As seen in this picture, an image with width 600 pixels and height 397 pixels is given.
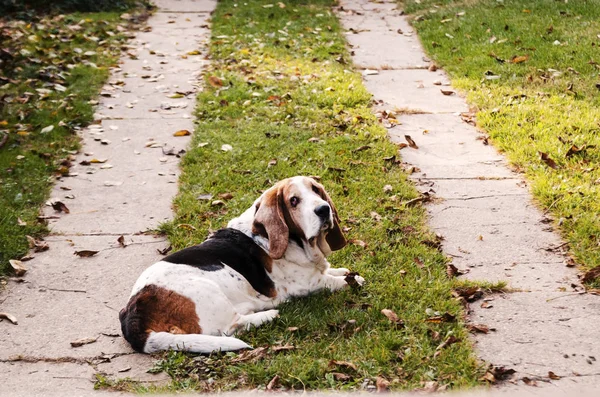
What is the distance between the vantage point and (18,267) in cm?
569

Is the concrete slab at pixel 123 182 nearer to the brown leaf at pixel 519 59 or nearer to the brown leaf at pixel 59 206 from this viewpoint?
the brown leaf at pixel 59 206

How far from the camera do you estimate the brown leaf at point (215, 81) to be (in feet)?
31.6

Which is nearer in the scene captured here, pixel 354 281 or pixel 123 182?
pixel 354 281

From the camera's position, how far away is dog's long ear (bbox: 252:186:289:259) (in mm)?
4812

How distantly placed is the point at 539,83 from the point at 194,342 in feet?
19.7

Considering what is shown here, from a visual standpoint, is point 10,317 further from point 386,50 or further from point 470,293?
point 386,50

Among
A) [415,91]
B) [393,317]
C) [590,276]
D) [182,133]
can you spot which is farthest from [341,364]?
[415,91]

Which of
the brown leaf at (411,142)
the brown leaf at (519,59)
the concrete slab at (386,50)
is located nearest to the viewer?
the brown leaf at (411,142)

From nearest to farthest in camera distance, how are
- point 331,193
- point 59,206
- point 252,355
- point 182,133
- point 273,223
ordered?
point 252,355 → point 273,223 → point 331,193 → point 59,206 → point 182,133

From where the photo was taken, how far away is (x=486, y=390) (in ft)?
13.0

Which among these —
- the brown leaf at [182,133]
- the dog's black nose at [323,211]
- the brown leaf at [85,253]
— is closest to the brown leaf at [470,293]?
the dog's black nose at [323,211]

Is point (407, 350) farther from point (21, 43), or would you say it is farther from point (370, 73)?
point (21, 43)

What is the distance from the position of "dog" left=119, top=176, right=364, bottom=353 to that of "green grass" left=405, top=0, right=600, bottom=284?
1923 millimetres

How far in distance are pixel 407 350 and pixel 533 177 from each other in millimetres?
2924
